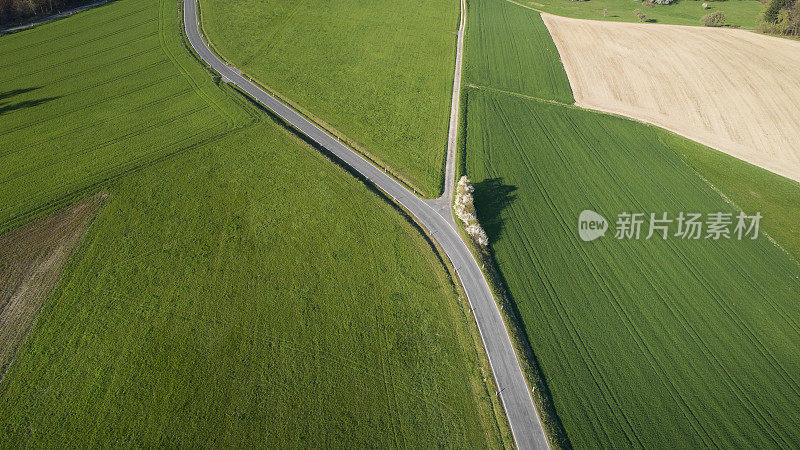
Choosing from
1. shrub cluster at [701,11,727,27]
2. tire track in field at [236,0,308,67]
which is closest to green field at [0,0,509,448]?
tire track in field at [236,0,308,67]

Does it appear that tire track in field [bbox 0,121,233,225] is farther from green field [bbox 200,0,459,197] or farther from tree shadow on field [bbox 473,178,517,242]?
tree shadow on field [bbox 473,178,517,242]

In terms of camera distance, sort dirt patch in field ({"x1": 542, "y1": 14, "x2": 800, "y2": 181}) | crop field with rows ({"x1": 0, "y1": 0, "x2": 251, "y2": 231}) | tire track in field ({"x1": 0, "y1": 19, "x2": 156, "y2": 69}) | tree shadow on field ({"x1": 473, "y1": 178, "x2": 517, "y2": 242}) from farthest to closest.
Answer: tire track in field ({"x1": 0, "y1": 19, "x2": 156, "y2": 69})
dirt patch in field ({"x1": 542, "y1": 14, "x2": 800, "y2": 181})
crop field with rows ({"x1": 0, "y1": 0, "x2": 251, "y2": 231})
tree shadow on field ({"x1": 473, "y1": 178, "x2": 517, "y2": 242})

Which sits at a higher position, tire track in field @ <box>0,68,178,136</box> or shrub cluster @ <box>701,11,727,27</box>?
shrub cluster @ <box>701,11,727,27</box>

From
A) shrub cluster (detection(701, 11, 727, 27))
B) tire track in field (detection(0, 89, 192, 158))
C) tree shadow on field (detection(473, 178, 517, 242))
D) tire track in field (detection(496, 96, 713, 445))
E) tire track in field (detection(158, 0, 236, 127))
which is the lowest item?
tire track in field (detection(496, 96, 713, 445))

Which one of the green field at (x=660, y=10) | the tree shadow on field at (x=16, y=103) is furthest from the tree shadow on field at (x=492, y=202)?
the green field at (x=660, y=10)

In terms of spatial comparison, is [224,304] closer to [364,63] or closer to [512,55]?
[364,63]

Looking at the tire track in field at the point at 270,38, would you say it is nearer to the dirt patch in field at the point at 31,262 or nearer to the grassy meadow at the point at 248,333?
the grassy meadow at the point at 248,333

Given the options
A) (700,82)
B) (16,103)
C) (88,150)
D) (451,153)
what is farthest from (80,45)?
(700,82)
